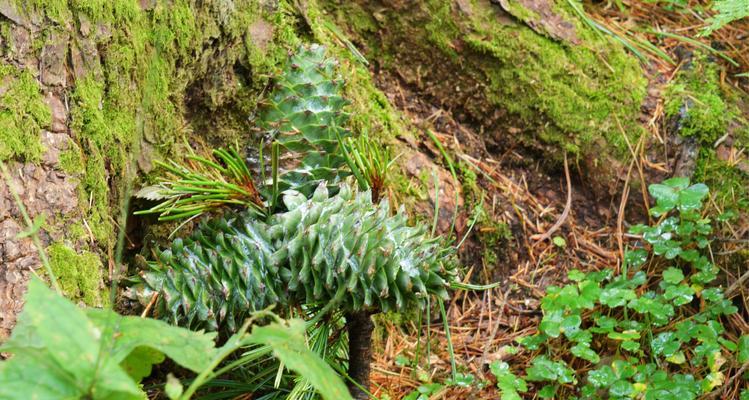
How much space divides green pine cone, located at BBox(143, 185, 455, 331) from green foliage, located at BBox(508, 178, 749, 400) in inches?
22.4

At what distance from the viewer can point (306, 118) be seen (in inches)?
71.0

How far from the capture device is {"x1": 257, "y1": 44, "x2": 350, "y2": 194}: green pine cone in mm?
1803

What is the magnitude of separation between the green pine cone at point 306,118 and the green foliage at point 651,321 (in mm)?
799

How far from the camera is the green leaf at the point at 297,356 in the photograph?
3.10 feet

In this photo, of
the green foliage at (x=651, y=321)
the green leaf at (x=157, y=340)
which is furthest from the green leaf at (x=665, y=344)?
the green leaf at (x=157, y=340)

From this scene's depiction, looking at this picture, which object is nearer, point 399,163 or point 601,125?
point 399,163

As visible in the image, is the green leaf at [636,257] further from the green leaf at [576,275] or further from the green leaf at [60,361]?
the green leaf at [60,361]

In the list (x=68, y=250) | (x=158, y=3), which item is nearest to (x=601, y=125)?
(x=158, y=3)

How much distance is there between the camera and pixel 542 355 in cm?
204

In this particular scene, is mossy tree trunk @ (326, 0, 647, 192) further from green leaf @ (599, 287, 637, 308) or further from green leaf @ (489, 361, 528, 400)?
green leaf @ (489, 361, 528, 400)

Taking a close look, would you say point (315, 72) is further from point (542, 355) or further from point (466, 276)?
point (542, 355)

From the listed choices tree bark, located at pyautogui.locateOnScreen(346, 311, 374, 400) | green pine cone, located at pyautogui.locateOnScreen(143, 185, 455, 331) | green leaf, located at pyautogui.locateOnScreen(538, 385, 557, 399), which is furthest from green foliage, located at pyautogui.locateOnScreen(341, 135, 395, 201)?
green leaf, located at pyautogui.locateOnScreen(538, 385, 557, 399)

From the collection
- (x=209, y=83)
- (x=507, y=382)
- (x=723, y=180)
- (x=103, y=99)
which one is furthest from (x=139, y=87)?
(x=723, y=180)

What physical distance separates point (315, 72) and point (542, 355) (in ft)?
3.44
